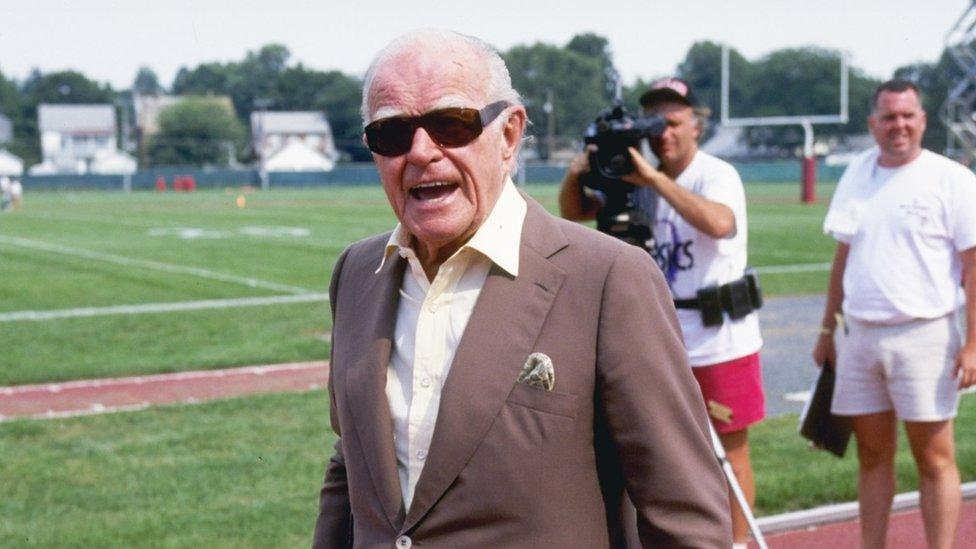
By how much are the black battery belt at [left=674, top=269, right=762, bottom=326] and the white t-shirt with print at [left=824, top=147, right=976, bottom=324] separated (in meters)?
0.47

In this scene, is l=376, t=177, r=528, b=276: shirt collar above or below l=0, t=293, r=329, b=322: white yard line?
above

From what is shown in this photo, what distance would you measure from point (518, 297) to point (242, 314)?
12.1m

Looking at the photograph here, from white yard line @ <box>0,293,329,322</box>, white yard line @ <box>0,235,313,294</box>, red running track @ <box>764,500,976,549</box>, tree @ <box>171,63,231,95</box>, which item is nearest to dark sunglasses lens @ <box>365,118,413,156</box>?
red running track @ <box>764,500,976,549</box>

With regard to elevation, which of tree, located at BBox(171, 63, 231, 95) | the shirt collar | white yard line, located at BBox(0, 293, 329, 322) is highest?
tree, located at BBox(171, 63, 231, 95)

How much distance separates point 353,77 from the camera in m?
Result: 102

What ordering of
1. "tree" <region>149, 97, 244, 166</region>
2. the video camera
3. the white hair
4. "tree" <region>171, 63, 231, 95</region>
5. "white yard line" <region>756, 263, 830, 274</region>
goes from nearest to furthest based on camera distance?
the white hair < the video camera < "white yard line" <region>756, 263, 830, 274</region> < "tree" <region>149, 97, 244, 166</region> < "tree" <region>171, 63, 231, 95</region>

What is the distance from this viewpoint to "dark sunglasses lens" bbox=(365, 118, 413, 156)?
225 cm

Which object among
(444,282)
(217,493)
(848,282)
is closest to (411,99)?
(444,282)

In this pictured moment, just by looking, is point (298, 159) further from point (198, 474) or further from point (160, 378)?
point (198, 474)

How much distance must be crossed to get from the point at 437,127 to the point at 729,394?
3.16 meters

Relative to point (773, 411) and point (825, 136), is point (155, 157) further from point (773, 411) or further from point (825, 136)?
point (773, 411)

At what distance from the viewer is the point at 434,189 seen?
229cm

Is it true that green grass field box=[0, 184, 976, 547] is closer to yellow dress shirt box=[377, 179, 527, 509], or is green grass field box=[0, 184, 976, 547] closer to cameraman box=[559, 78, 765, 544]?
cameraman box=[559, 78, 765, 544]

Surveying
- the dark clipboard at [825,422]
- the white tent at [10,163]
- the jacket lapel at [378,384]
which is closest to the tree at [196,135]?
the white tent at [10,163]
